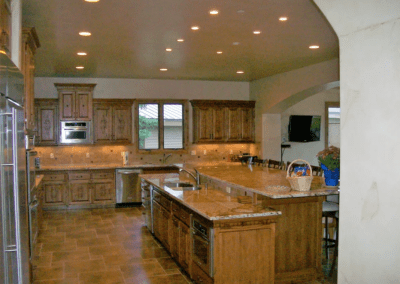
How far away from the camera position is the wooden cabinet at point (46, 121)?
9062mm

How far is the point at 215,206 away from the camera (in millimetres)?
4219

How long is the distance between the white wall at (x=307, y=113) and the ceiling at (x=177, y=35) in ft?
9.26

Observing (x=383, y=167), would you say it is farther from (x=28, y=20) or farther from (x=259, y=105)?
(x=259, y=105)

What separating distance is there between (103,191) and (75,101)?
7.02ft

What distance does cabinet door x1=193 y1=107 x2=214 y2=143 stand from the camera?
32.4ft

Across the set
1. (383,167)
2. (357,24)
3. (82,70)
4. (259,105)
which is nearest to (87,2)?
(357,24)

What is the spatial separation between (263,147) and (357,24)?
8.26 meters

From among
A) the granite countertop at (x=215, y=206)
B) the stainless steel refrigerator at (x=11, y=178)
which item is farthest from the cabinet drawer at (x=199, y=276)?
the stainless steel refrigerator at (x=11, y=178)

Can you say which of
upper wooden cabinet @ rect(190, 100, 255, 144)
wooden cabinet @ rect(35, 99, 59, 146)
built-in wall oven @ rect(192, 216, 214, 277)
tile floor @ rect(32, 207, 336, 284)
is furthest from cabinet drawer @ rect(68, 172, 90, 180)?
built-in wall oven @ rect(192, 216, 214, 277)

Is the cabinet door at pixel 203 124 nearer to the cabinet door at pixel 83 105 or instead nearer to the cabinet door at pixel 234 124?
the cabinet door at pixel 234 124

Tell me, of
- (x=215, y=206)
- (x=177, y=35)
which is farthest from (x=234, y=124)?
(x=215, y=206)

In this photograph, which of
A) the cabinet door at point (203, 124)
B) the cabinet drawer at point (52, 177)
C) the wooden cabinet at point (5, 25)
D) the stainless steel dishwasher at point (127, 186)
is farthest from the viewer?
the cabinet door at point (203, 124)

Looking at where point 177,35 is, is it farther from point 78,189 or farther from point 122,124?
point 78,189

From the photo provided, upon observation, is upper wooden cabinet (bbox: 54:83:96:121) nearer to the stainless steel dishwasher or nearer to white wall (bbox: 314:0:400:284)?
the stainless steel dishwasher
